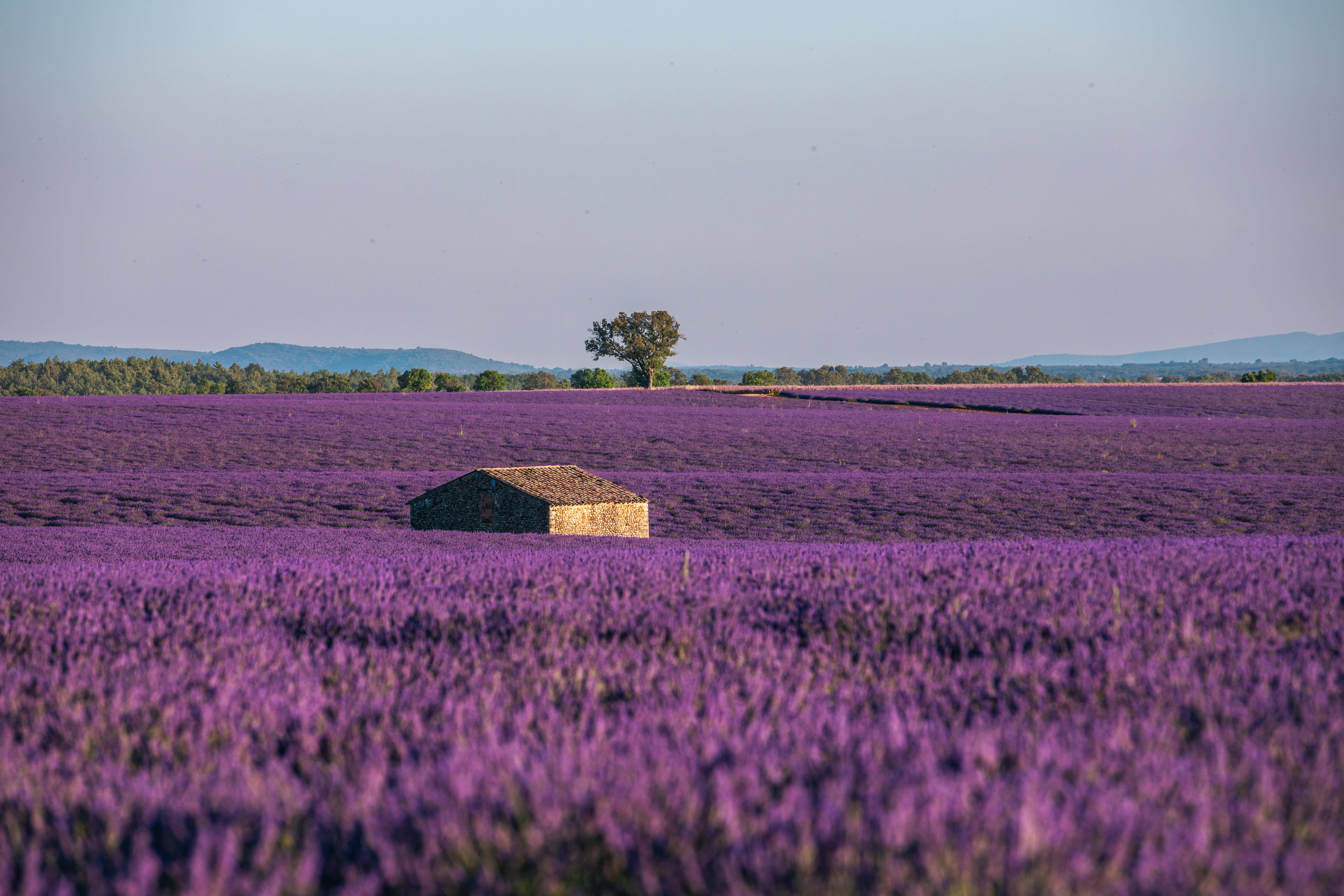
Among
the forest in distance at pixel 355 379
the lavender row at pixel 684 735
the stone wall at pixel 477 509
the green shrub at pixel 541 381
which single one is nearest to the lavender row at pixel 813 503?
the stone wall at pixel 477 509

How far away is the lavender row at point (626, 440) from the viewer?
27.0 metres

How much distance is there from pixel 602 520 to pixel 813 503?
6013 millimetres

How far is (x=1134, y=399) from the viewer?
50.4 metres

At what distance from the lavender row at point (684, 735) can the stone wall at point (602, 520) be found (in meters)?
10.5

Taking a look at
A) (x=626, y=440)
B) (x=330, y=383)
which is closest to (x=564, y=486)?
(x=626, y=440)

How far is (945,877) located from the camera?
5.31 feet

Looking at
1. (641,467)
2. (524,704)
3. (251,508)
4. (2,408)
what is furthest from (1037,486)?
(2,408)

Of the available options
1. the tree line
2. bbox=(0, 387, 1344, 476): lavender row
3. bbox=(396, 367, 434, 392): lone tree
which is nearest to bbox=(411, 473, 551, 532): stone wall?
bbox=(0, 387, 1344, 476): lavender row

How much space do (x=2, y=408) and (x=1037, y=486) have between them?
36.1 metres

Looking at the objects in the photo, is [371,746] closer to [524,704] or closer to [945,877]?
[524,704]

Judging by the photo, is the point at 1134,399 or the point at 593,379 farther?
the point at 593,379

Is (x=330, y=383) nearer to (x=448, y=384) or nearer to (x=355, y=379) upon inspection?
(x=448, y=384)

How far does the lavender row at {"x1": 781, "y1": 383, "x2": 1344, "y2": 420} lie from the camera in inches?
1775

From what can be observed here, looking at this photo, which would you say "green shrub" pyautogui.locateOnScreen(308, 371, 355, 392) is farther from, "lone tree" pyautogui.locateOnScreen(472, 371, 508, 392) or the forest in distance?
"lone tree" pyautogui.locateOnScreen(472, 371, 508, 392)
